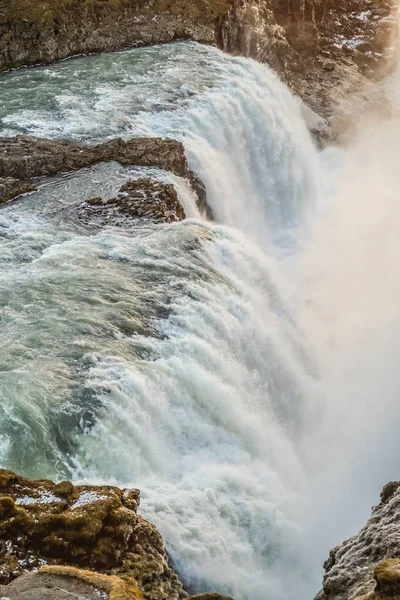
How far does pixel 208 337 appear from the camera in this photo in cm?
1228

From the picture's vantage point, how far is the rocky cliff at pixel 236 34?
80.0 ft

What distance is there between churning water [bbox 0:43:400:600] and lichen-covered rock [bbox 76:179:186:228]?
505mm

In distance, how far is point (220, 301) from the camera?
43.4ft

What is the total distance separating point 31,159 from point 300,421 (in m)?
8.86

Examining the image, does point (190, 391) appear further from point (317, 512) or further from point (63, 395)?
point (317, 512)

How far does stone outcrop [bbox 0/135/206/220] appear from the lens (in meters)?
17.0

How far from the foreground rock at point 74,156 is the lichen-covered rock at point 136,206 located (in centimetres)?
123

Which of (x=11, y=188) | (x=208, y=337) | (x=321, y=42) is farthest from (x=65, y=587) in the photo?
(x=321, y=42)

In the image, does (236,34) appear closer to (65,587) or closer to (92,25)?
(92,25)

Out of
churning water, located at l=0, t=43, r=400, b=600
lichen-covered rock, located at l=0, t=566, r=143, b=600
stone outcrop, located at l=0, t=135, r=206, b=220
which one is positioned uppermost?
stone outcrop, located at l=0, t=135, r=206, b=220

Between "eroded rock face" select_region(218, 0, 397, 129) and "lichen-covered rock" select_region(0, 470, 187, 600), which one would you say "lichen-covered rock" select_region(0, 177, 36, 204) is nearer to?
"lichen-covered rock" select_region(0, 470, 187, 600)

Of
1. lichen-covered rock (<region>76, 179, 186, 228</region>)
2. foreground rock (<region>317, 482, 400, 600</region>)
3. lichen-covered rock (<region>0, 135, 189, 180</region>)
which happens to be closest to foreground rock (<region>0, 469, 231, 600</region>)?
foreground rock (<region>317, 482, 400, 600</region>)

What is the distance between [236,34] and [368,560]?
23.6 metres

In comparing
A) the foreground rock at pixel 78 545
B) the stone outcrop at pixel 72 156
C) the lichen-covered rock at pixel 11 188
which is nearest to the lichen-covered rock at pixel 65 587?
the foreground rock at pixel 78 545
